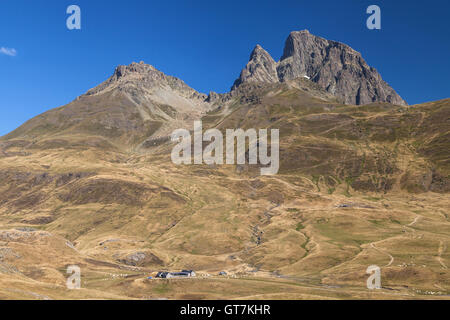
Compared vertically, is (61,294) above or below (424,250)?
below

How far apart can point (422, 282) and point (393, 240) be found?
56872 millimetres

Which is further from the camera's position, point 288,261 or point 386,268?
point 288,261

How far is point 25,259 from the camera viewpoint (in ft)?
515

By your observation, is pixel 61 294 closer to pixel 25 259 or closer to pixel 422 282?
pixel 25 259

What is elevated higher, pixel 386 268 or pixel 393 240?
pixel 393 240
